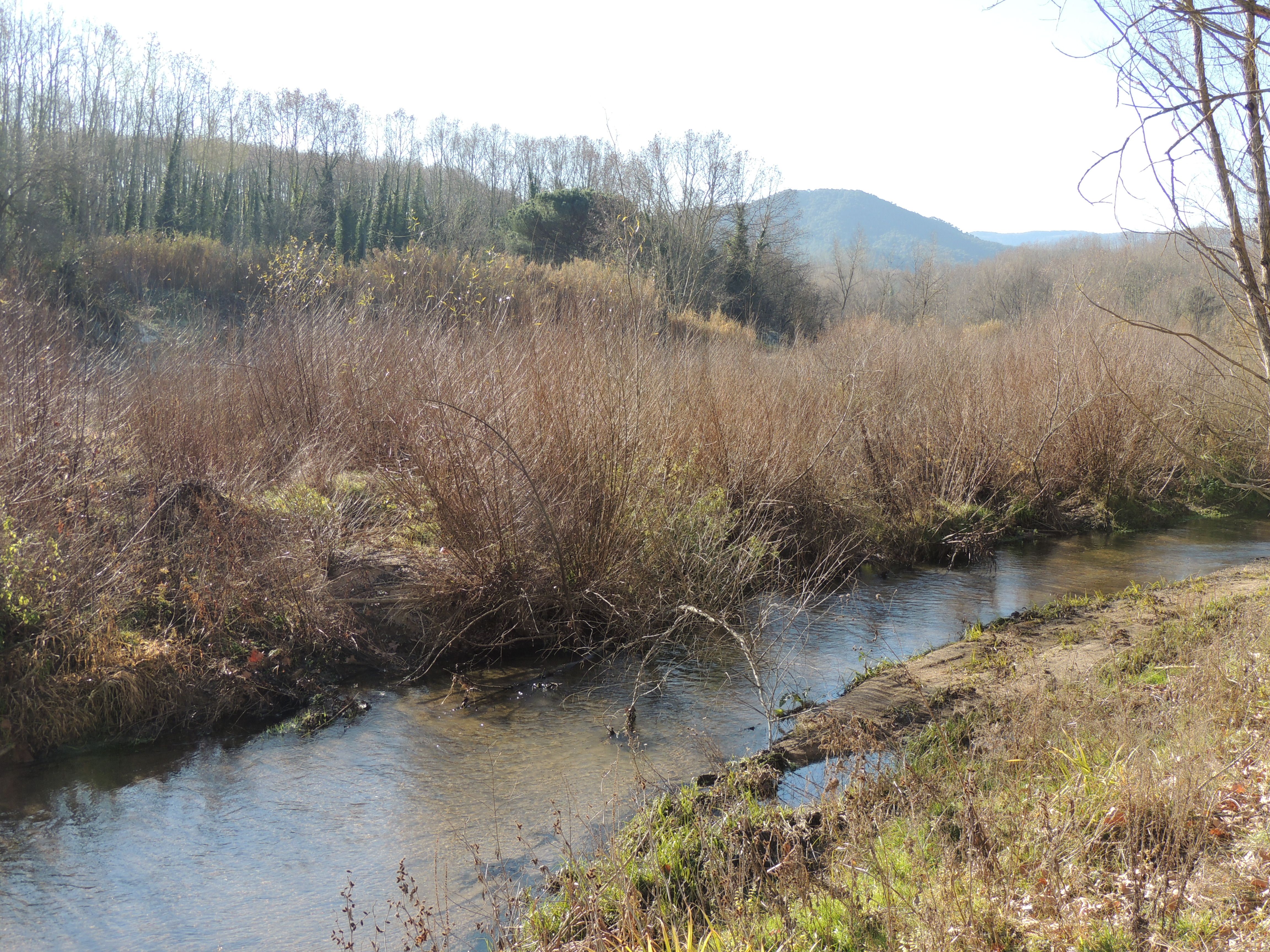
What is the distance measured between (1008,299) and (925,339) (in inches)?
875

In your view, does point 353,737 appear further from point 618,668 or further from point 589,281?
point 589,281

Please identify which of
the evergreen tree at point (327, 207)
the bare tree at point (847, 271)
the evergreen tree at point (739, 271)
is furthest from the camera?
the evergreen tree at point (327, 207)

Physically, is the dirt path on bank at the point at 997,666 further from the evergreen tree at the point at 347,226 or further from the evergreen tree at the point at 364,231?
the evergreen tree at the point at 364,231

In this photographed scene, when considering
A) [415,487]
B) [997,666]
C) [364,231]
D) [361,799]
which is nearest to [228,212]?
[364,231]

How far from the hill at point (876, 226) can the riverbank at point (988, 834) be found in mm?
130606

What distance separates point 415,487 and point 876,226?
164288 millimetres

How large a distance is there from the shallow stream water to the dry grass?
1.88ft

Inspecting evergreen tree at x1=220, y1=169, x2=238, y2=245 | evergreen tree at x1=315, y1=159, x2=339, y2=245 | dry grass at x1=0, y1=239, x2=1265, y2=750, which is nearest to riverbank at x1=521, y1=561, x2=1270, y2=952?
dry grass at x1=0, y1=239, x2=1265, y2=750

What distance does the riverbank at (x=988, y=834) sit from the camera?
312cm

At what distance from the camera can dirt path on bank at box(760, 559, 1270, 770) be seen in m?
5.77

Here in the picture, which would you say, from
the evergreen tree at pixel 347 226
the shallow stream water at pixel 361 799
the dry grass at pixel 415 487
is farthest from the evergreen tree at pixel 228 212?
the shallow stream water at pixel 361 799

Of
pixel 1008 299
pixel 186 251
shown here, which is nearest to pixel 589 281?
pixel 186 251

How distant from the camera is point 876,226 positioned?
159 m

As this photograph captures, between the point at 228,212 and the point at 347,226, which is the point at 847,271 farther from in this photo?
the point at 228,212
